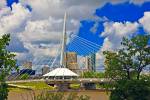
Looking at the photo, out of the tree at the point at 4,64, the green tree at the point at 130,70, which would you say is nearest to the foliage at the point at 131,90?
the green tree at the point at 130,70

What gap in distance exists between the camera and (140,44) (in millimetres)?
80188

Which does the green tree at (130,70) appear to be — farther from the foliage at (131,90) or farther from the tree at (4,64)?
the tree at (4,64)

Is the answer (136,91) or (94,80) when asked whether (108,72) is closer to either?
(136,91)

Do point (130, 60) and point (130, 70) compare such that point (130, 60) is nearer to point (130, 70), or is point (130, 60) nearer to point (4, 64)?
point (130, 70)

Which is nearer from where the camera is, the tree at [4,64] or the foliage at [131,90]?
the tree at [4,64]

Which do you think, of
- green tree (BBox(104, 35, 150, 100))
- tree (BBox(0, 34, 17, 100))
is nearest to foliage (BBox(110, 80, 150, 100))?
green tree (BBox(104, 35, 150, 100))

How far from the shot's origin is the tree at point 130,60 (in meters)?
78.7

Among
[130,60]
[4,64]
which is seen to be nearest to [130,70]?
[130,60]

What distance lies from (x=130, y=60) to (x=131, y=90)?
5.10 m

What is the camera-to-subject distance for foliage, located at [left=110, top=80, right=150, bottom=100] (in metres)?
77.4

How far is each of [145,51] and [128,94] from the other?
26.8 ft

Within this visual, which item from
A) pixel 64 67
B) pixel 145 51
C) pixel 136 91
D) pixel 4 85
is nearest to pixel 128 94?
pixel 136 91

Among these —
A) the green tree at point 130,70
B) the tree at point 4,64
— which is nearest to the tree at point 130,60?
the green tree at point 130,70

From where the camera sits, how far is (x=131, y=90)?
77625mm
